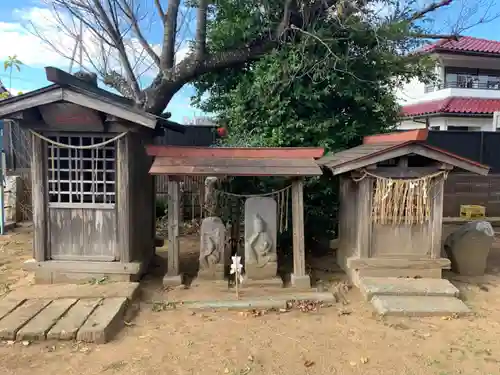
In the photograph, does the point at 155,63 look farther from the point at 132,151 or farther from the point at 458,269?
the point at 458,269

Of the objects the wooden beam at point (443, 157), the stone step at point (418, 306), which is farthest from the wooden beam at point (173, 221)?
the wooden beam at point (443, 157)

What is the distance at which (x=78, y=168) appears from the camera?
672 centimetres

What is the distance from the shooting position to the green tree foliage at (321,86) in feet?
28.0

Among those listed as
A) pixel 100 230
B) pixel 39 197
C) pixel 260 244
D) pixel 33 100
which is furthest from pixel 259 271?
pixel 33 100

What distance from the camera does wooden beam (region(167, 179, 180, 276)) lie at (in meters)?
6.53

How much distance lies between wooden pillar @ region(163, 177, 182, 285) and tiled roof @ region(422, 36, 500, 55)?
1546 cm

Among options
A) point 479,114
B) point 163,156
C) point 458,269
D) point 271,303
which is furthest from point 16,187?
point 479,114

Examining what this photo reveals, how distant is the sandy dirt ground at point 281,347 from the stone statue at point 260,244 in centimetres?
109

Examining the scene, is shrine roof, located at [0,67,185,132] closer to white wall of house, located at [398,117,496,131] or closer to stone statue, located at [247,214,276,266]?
stone statue, located at [247,214,276,266]

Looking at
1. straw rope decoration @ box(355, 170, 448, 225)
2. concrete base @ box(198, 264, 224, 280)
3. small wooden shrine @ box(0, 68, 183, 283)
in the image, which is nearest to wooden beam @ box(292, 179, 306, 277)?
straw rope decoration @ box(355, 170, 448, 225)

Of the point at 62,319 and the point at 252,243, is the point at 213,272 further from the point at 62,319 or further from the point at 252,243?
the point at 62,319

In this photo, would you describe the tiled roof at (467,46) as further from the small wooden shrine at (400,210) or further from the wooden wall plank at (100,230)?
the wooden wall plank at (100,230)

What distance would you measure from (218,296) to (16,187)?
821 centimetres

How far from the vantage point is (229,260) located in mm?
7113
